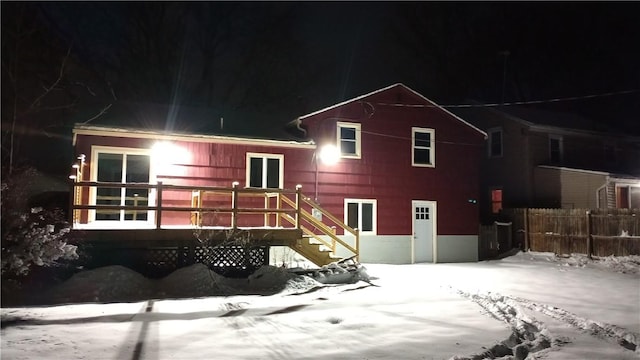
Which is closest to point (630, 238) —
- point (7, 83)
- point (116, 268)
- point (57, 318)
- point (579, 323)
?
point (579, 323)

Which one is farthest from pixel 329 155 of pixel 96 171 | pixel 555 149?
pixel 555 149

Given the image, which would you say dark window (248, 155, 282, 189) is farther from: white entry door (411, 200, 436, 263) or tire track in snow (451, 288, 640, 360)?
tire track in snow (451, 288, 640, 360)

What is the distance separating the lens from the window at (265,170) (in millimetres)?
16844

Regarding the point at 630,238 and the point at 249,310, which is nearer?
the point at 249,310

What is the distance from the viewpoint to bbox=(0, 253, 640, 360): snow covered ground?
7.11 meters

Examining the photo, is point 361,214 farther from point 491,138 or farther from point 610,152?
point 610,152

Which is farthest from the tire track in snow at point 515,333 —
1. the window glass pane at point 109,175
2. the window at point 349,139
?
the window glass pane at point 109,175

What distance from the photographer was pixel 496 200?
27797 millimetres

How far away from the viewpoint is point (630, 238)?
61.0ft

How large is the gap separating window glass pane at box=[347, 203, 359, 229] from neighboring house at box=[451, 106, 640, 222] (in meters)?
9.13

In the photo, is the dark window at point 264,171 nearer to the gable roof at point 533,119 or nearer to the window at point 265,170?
the window at point 265,170

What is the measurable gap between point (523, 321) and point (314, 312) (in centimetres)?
375

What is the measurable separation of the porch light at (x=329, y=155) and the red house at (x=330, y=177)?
0.11 ft

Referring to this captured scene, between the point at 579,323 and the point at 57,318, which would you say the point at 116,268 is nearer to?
the point at 57,318
